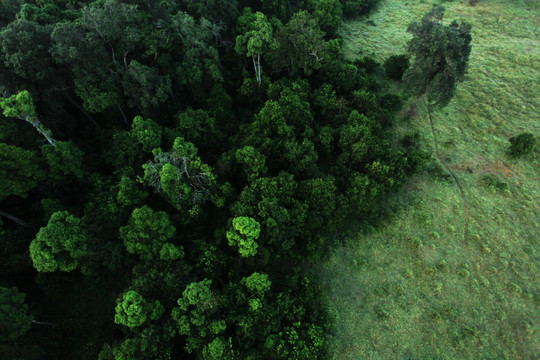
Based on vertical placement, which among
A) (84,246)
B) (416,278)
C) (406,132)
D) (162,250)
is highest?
(84,246)

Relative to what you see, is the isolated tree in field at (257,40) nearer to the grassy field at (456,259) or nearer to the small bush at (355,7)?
the grassy field at (456,259)

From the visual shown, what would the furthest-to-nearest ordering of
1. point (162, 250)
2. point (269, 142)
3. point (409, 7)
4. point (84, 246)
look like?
1. point (409, 7)
2. point (269, 142)
3. point (162, 250)
4. point (84, 246)

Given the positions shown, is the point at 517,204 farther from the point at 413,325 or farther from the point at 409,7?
the point at 409,7

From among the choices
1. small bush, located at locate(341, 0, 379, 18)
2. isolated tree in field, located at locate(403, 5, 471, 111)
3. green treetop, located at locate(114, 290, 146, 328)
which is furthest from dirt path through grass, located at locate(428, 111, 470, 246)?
small bush, located at locate(341, 0, 379, 18)

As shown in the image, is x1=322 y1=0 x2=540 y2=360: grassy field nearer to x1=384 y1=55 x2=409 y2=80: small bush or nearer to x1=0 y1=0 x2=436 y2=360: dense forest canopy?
x1=0 y1=0 x2=436 y2=360: dense forest canopy

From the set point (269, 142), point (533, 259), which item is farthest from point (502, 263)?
point (269, 142)

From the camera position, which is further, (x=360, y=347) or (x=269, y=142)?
(x=269, y=142)
